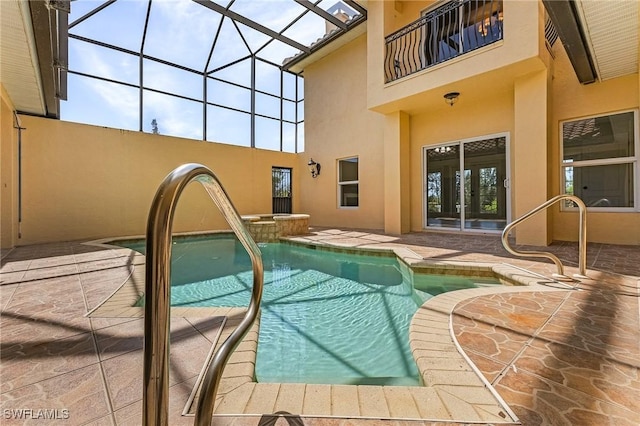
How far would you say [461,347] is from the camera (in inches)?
70.1

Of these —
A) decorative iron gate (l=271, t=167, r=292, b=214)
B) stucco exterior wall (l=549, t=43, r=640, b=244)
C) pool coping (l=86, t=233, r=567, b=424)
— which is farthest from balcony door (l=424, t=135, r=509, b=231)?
pool coping (l=86, t=233, r=567, b=424)

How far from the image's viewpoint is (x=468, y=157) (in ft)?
23.9

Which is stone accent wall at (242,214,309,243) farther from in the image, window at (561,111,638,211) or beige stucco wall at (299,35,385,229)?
window at (561,111,638,211)

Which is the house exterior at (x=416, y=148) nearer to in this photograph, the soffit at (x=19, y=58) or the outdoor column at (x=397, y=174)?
the outdoor column at (x=397, y=174)

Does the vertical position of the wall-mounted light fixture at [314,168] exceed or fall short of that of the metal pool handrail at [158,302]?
it exceeds it

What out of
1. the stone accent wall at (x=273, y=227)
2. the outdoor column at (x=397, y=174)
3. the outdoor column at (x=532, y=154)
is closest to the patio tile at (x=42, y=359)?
the stone accent wall at (x=273, y=227)

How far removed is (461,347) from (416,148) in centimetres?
673

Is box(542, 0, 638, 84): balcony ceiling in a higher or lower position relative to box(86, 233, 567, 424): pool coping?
higher

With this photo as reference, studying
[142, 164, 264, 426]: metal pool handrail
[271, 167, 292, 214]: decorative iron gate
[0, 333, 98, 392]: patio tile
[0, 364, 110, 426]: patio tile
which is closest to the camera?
[142, 164, 264, 426]: metal pool handrail

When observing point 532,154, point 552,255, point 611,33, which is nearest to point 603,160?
point 532,154

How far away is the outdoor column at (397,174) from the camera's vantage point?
24.3 feet

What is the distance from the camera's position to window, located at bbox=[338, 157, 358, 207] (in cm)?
932

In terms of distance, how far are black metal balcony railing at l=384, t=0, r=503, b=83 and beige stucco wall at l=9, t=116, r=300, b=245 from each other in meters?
5.92

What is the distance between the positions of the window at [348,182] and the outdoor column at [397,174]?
1726mm
